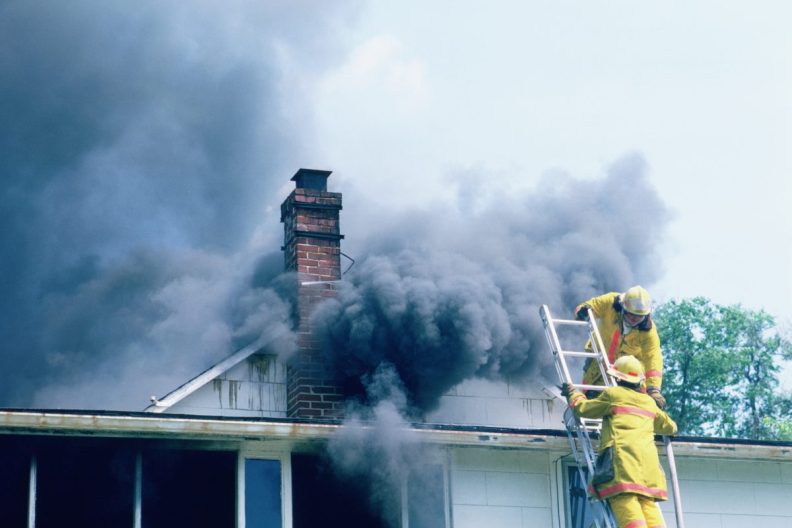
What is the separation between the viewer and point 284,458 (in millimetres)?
10125

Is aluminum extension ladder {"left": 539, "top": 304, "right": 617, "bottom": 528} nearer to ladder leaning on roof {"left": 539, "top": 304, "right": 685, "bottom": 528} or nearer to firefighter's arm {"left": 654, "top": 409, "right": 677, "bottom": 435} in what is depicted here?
ladder leaning on roof {"left": 539, "top": 304, "right": 685, "bottom": 528}

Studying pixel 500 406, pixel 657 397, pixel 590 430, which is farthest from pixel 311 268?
pixel 657 397

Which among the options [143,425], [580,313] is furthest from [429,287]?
[143,425]

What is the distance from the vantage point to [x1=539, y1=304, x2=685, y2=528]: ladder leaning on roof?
966 cm

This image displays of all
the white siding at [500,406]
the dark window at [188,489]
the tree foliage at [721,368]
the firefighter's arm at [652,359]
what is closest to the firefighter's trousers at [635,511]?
the firefighter's arm at [652,359]

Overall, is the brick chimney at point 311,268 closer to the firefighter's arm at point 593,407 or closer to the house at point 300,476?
the house at point 300,476

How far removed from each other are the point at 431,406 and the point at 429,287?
124 centimetres

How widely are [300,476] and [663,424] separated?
2.75m

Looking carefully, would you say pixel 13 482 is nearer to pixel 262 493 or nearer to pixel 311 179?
pixel 262 493

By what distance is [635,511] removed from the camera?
9.25m

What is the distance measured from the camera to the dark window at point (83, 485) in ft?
30.9

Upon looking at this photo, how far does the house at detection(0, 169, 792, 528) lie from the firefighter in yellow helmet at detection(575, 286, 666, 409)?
1.92ft

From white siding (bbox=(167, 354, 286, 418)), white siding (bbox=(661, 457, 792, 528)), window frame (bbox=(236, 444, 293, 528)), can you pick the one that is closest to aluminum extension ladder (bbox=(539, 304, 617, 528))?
white siding (bbox=(661, 457, 792, 528))

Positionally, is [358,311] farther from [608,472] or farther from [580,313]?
[608,472]
